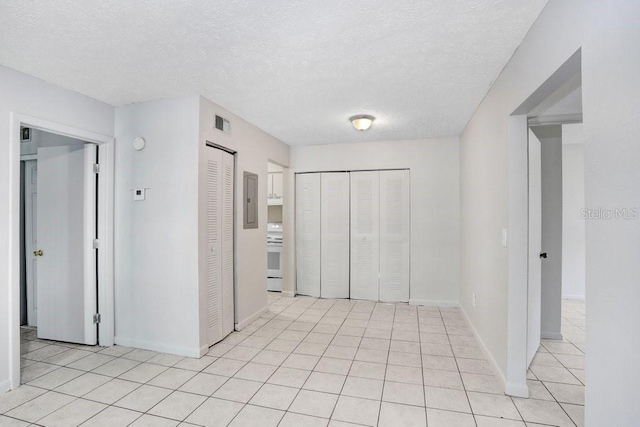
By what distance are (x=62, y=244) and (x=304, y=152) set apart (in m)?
3.33

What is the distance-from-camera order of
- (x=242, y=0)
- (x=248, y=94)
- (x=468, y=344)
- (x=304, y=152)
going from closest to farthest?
1. (x=242, y=0)
2. (x=248, y=94)
3. (x=468, y=344)
4. (x=304, y=152)

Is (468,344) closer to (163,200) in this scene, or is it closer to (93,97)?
(163,200)

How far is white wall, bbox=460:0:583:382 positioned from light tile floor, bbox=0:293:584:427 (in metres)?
0.40

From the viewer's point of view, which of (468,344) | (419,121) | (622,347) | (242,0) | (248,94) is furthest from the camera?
(419,121)

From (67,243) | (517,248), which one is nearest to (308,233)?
(67,243)

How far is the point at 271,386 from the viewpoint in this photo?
8.20 feet

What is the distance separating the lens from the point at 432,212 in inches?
187

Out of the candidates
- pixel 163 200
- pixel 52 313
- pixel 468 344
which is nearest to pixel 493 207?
pixel 468 344

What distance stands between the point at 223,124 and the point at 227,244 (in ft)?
4.21

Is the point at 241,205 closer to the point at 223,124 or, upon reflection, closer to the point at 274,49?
the point at 223,124

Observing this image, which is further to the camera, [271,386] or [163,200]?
[163,200]

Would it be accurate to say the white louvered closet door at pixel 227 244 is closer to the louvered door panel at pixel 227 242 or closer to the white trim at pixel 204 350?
the louvered door panel at pixel 227 242

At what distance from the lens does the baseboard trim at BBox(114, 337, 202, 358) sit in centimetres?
303

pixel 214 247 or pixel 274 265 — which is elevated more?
pixel 214 247
